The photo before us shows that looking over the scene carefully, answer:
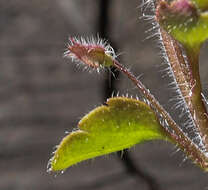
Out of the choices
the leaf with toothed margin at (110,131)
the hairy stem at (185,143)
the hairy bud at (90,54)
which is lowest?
the hairy stem at (185,143)

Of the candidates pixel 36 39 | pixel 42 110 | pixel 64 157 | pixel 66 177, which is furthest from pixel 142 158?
pixel 64 157

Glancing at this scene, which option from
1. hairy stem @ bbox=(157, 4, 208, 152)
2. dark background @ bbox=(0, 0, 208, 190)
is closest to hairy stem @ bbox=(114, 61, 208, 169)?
hairy stem @ bbox=(157, 4, 208, 152)

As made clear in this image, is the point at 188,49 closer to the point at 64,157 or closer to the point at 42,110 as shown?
the point at 64,157

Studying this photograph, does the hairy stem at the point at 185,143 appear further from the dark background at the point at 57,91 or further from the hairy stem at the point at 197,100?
the dark background at the point at 57,91

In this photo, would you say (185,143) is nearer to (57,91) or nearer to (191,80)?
(191,80)

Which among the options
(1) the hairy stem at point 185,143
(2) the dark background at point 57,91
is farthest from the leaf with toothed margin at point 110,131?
(2) the dark background at point 57,91

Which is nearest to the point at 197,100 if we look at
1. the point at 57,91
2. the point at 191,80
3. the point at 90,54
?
the point at 191,80
